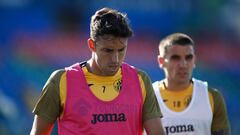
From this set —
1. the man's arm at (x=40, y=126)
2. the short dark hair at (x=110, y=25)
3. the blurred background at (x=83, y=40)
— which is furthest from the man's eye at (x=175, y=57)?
the blurred background at (x=83, y=40)

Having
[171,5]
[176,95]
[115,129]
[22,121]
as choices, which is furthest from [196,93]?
[171,5]

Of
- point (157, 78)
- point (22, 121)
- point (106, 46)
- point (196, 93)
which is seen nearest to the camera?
point (106, 46)

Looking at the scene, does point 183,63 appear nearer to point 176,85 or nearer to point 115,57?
point 176,85

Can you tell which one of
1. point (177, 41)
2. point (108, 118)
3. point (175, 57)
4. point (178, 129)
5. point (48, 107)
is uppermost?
point (177, 41)

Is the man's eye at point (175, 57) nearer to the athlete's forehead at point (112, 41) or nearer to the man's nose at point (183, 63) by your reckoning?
the man's nose at point (183, 63)

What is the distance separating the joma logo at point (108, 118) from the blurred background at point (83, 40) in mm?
5870

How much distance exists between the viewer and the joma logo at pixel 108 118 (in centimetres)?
424

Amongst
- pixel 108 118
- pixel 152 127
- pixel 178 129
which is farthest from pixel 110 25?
pixel 178 129

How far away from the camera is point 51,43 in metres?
10.7

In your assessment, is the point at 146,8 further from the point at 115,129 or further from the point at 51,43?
the point at 115,129

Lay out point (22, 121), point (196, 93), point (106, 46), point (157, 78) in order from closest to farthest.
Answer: point (106, 46) < point (196, 93) < point (22, 121) < point (157, 78)

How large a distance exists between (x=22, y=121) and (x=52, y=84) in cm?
590

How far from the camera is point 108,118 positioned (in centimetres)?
425

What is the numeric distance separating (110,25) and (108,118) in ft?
1.94
